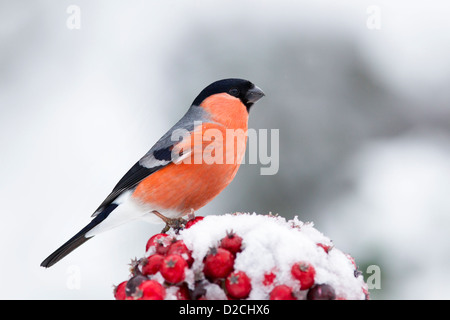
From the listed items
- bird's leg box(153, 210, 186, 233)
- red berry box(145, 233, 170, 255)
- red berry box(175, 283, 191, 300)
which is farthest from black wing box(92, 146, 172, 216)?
red berry box(175, 283, 191, 300)

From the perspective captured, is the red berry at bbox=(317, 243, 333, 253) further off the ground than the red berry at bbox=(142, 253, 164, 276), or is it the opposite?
the red berry at bbox=(317, 243, 333, 253)

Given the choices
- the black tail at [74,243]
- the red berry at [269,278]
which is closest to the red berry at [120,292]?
the red berry at [269,278]

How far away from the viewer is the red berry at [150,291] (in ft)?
4.57

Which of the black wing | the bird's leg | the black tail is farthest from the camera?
the black wing

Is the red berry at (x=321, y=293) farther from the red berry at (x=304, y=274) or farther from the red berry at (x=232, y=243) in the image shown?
the red berry at (x=232, y=243)

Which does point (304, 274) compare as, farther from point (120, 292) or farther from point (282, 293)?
point (120, 292)

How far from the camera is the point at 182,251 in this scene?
1.51 metres

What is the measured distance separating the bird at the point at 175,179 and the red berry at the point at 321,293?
1.00 meters

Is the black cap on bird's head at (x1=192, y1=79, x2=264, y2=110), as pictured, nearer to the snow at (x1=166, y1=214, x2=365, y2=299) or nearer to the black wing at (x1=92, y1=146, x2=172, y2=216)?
the black wing at (x1=92, y1=146, x2=172, y2=216)

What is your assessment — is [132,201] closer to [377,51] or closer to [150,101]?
[150,101]

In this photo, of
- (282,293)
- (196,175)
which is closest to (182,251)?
(282,293)

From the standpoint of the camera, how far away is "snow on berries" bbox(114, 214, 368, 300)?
142 centimetres

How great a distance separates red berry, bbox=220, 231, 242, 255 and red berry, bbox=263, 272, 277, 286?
11 centimetres

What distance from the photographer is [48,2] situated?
17.5 ft
